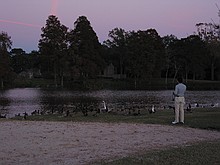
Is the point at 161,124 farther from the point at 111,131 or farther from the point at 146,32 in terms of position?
the point at 146,32

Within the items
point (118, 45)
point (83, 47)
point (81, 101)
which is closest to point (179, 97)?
point (81, 101)

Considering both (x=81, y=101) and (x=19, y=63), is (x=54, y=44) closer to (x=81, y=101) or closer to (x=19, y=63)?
(x=81, y=101)

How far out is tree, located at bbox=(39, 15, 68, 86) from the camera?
2739 inches

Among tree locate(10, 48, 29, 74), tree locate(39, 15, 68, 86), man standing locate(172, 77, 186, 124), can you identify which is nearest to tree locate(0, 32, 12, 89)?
tree locate(39, 15, 68, 86)

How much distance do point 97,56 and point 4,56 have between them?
19078mm

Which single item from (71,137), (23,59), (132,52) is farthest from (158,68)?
(71,137)

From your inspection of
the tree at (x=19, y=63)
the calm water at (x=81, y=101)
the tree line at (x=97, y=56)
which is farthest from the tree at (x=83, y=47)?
the tree at (x=19, y=63)

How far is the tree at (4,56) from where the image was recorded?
68131mm

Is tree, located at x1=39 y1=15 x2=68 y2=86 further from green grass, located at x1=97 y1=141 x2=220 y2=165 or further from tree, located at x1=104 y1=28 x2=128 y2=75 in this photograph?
green grass, located at x1=97 y1=141 x2=220 y2=165

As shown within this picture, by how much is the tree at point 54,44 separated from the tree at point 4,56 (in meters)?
6.84

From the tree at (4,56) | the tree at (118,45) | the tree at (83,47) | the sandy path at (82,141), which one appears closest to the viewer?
the sandy path at (82,141)

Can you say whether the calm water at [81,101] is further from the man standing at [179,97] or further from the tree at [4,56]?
the tree at [4,56]

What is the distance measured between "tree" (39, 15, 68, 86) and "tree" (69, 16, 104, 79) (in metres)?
1.81

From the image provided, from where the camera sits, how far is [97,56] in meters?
76.8
